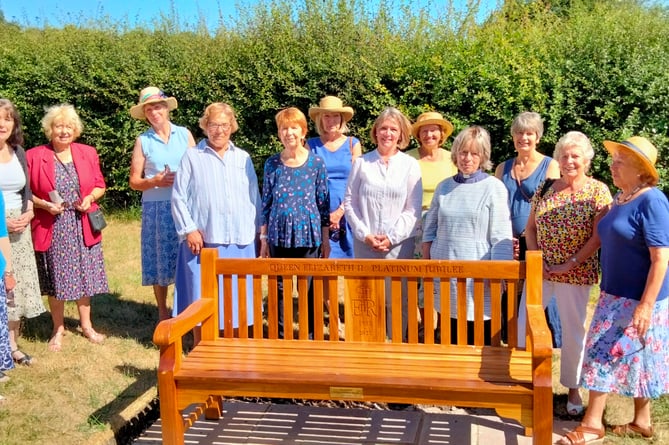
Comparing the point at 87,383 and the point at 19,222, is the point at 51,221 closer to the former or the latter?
the point at 19,222

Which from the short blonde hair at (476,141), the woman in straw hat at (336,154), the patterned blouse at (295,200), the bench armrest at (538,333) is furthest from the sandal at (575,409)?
the woman in straw hat at (336,154)

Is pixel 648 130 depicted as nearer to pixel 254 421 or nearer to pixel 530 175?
pixel 530 175

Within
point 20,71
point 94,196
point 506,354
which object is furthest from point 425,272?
point 20,71

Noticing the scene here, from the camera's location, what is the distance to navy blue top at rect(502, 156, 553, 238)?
4664 millimetres

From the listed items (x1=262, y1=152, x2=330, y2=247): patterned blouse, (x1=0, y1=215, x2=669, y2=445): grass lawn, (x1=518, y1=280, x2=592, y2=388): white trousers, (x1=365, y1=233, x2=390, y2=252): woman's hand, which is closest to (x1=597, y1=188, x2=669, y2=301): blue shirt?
(x1=518, y1=280, x2=592, y2=388): white trousers

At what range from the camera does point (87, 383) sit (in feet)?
15.3

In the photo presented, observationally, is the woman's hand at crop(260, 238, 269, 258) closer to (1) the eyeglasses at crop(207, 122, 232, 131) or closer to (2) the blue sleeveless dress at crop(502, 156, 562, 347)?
(1) the eyeglasses at crop(207, 122, 232, 131)

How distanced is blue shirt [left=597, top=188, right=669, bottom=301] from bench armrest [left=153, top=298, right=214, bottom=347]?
2.23m

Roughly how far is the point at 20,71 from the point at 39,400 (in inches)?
309

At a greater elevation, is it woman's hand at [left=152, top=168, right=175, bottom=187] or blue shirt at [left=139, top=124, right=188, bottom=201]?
blue shirt at [left=139, top=124, right=188, bottom=201]

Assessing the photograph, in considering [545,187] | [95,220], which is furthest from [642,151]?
[95,220]

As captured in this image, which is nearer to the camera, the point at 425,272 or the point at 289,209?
Answer: the point at 425,272

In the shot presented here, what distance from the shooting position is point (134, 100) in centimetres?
1029

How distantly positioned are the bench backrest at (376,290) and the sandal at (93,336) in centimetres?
210
